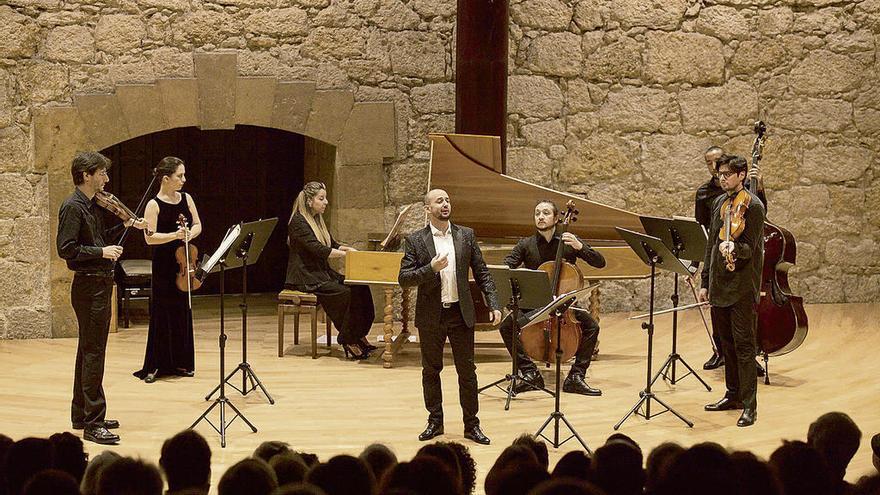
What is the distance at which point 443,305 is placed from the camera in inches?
252

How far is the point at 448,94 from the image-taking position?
1005 cm

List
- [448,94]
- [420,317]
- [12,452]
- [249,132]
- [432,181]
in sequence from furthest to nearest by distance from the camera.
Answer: [249,132] < [448,94] < [432,181] < [420,317] < [12,452]

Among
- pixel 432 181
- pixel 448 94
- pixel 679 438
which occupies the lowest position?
pixel 679 438

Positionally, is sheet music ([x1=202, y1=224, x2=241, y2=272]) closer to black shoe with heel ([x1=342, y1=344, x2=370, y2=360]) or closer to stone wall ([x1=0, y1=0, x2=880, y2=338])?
black shoe with heel ([x1=342, y1=344, x2=370, y2=360])

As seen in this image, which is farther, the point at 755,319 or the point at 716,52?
the point at 716,52

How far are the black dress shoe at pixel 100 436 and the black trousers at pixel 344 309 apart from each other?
255 centimetres

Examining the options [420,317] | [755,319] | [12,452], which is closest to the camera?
[12,452]

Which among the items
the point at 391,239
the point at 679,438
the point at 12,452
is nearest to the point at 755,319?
the point at 679,438

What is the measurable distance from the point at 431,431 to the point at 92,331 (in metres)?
1.99

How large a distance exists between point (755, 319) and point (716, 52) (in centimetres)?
422

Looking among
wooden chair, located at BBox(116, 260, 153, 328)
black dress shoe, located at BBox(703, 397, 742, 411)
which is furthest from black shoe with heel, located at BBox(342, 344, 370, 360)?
black dress shoe, located at BBox(703, 397, 742, 411)

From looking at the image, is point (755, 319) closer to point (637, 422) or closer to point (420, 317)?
point (637, 422)

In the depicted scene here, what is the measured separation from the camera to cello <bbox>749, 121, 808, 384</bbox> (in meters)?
7.48

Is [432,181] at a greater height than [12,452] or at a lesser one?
greater
